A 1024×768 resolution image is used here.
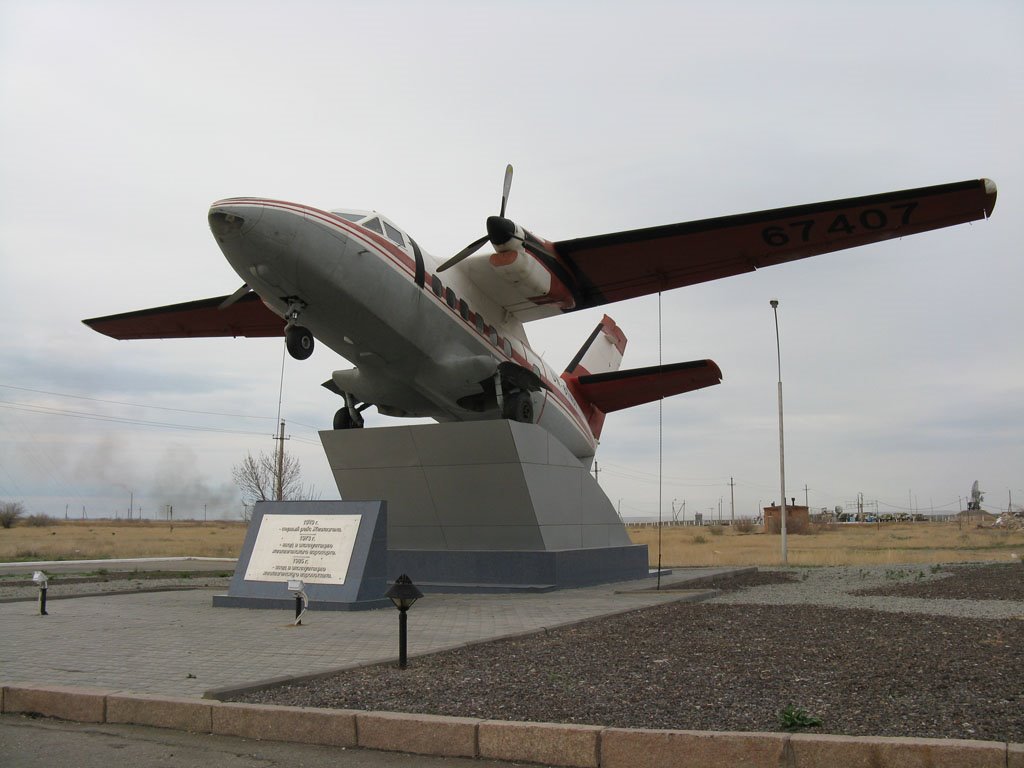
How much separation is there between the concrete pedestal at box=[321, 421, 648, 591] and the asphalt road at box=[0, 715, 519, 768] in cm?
919

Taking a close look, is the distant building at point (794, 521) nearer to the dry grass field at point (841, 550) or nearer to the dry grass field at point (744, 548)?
the dry grass field at point (744, 548)

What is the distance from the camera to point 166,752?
4.74m

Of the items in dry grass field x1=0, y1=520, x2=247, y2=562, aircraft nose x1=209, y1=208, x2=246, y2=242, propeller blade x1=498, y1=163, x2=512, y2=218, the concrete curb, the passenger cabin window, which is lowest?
dry grass field x1=0, y1=520, x2=247, y2=562

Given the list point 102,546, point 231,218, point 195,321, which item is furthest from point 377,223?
point 102,546

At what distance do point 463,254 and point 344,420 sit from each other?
14.4ft

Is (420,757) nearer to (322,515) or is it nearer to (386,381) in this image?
(322,515)

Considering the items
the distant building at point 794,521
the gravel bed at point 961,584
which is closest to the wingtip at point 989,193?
the gravel bed at point 961,584

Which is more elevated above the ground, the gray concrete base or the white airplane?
the white airplane

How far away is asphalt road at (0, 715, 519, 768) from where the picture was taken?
14.8 ft

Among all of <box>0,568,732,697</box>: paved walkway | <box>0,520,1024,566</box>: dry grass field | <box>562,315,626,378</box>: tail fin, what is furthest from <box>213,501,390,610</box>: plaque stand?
<box>0,520,1024,566</box>: dry grass field

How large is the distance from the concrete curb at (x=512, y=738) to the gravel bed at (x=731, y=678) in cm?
35

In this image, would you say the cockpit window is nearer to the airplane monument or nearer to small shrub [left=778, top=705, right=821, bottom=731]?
the airplane monument

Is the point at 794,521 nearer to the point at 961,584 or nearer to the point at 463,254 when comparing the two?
the point at 961,584

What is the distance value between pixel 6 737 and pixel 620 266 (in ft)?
39.8
